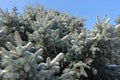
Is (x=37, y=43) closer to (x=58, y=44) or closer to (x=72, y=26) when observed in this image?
(x=58, y=44)

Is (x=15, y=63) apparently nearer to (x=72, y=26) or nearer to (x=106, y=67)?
(x=106, y=67)

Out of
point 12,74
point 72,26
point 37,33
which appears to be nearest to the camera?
point 12,74

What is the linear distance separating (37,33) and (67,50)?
1.04 meters

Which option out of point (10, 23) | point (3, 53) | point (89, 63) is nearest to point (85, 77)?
point (89, 63)

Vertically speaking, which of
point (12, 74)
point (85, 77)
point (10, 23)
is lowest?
point (85, 77)

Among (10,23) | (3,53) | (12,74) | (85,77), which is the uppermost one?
(10,23)

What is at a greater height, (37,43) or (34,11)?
(34,11)

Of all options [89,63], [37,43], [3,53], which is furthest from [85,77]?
[3,53]

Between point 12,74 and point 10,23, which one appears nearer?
point 12,74

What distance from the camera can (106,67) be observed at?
9.80 m

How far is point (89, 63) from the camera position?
9055mm

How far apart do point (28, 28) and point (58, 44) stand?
1.33 m

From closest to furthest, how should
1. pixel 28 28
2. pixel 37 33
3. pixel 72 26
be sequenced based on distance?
pixel 37 33
pixel 28 28
pixel 72 26

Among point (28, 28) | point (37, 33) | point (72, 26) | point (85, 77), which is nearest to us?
point (37, 33)
